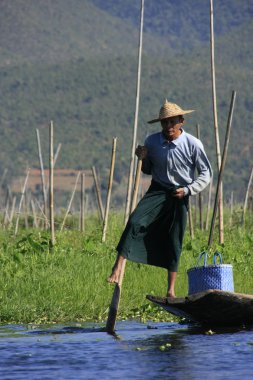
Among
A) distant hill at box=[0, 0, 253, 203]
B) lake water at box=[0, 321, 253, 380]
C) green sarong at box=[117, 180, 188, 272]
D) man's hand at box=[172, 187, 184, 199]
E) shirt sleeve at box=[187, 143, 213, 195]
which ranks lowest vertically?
lake water at box=[0, 321, 253, 380]

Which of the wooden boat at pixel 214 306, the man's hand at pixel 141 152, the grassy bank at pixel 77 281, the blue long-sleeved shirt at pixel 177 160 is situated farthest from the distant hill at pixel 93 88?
the man's hand at pixel 141 152

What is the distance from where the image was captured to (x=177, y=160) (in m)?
8.38

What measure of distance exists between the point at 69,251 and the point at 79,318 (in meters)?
2.45

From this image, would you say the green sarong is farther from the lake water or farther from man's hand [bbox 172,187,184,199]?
the lake water

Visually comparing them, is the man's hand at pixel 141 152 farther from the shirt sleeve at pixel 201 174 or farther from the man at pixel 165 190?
the shirt sleeve at pixel 201 174

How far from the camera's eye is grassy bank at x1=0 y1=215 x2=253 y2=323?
9.48m

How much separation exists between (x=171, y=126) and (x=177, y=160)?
0.24m

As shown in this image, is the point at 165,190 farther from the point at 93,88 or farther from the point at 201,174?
the point at 93,88

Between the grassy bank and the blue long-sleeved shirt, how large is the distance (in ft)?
4.88

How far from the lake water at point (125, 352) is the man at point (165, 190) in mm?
560

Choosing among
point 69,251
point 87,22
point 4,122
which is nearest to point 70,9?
point 87,22

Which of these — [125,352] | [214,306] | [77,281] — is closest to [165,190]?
[214,306]

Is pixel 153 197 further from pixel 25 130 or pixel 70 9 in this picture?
pixel 70 9

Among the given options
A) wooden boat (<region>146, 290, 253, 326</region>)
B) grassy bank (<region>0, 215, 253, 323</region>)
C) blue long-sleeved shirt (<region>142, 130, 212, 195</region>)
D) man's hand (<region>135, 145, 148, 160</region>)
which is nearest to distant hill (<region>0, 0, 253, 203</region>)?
grassy bank (<region>0, 215, 253, 323</region>)
